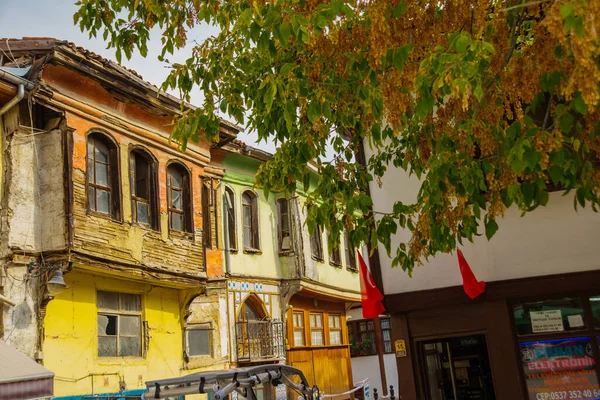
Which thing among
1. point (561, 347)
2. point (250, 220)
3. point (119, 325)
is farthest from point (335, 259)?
point (561, 347)

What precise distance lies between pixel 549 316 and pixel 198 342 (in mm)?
10433

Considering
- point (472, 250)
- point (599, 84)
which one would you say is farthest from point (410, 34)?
point (472, 250)

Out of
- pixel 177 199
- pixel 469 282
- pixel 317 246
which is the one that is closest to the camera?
pixel 469 282

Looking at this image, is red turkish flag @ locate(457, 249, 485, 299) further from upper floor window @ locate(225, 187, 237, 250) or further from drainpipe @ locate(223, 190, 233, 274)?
upper floor window @ locate(225, 187, 237, 250)

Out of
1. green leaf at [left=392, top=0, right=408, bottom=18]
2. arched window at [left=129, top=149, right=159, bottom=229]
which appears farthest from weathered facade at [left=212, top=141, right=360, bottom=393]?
green leaf at [left=392, top=0, right=408, bottom=18]

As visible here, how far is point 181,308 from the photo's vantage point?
17.4 m

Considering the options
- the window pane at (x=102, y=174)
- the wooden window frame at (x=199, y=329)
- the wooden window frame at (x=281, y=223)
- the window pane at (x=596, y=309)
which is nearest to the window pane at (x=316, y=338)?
the wooden window frame at (x=281, y=223)

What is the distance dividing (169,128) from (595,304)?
1149 centimetres

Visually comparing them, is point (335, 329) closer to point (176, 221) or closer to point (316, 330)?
point (316, 330)

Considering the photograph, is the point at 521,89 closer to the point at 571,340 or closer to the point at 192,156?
the point at 571,340

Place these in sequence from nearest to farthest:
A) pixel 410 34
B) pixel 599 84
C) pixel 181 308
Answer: pixel 599 84, pixel 410 34, pixel 181 308

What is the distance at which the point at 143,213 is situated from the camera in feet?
53.2

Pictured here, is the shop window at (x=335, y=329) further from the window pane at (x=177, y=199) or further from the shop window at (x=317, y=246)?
the window pane at (x=177, y=199)

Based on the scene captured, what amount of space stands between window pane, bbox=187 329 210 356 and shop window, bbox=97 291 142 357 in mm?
2179
